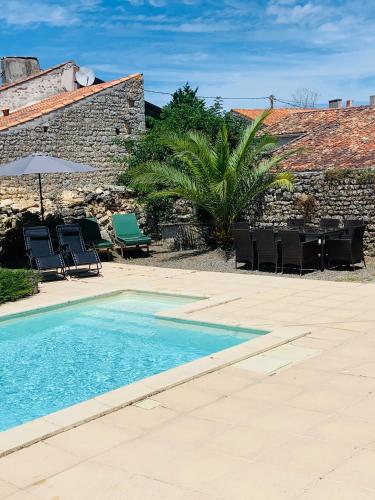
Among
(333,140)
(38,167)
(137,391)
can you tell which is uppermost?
(333,140)

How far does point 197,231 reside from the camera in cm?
1639

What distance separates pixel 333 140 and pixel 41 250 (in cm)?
941

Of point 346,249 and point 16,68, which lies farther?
point 16,68

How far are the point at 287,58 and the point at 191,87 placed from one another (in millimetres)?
5375

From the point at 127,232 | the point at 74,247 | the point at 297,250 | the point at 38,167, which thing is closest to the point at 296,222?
the point at 297,250

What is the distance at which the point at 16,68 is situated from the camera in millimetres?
31219

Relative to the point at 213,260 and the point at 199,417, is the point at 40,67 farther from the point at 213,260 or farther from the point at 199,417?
the point at 199,417

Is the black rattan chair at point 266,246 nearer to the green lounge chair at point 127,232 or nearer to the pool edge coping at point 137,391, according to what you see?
the green lounge chair at point 127,232

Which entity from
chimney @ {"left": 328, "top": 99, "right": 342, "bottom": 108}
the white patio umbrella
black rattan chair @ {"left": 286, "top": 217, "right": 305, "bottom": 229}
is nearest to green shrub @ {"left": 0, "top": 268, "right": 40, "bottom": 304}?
the white patio umbrella

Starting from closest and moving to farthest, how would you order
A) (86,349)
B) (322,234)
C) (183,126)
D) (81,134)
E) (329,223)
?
1. (86,349)
2. (322,234)
3. (329,223)
4. (183,126)
5. (81,134)

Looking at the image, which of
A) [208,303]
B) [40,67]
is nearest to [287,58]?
[40,67]

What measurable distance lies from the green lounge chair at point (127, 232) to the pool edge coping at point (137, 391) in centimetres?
677

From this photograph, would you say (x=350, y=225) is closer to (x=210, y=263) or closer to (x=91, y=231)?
(x=210, y=263)

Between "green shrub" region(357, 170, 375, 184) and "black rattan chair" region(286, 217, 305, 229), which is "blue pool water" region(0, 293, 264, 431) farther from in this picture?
"green shrub" region(357, 170, 375, 184)
